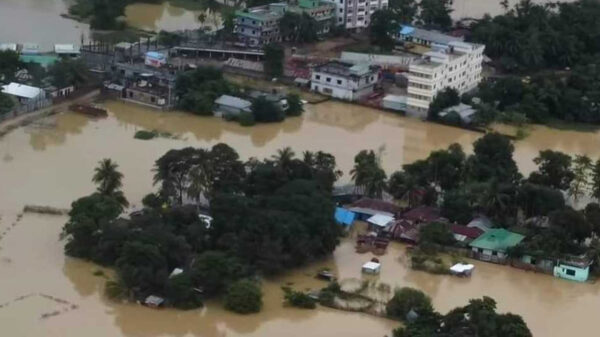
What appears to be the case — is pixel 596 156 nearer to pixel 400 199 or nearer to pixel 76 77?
pixel 400 199

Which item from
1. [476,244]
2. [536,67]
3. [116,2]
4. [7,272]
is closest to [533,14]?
[536,67]

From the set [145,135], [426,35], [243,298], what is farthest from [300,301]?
[426,35]

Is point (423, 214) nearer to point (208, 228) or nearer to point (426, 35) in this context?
point (208, 228)

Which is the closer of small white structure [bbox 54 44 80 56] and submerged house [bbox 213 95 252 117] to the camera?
submerged house [bbox 213 95 252 117]

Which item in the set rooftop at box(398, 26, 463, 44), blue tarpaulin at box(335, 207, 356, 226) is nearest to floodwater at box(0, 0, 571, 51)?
rooftop at box(398, 26, 463, 44)

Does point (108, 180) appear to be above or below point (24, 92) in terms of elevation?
below

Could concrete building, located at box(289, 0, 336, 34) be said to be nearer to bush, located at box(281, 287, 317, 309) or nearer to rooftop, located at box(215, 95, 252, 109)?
rooftop, located at box(215, 95, 252, 109)
